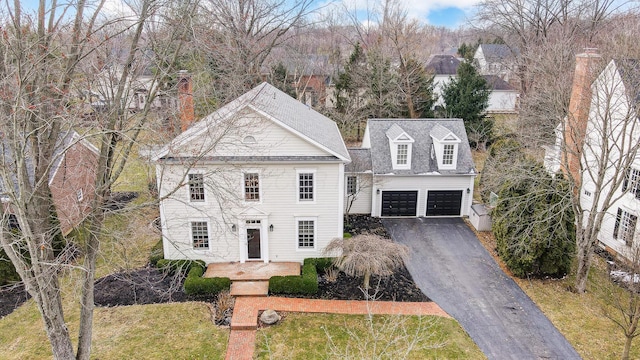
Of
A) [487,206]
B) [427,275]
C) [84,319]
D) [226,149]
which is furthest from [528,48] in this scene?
[84,319]

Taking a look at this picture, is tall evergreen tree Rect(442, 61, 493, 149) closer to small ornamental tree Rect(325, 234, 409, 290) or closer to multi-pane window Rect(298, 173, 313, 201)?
multi-pane window Rect(298, 173, 313, 201)

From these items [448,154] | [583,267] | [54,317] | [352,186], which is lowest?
[583,267]

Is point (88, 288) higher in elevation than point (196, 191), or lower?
lower

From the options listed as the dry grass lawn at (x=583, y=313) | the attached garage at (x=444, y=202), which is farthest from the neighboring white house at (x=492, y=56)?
the dry grass lawn at (x=583, y=313)

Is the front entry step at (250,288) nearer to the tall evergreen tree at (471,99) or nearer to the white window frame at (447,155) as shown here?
the white window frame at (447,155)

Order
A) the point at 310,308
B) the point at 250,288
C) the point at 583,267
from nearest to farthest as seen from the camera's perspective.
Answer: the point at 310,308, the point at 583,267, the point at 250,288

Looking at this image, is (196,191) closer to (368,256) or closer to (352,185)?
(368,256)

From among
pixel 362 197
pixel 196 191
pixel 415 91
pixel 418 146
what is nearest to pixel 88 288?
pixel 196 191
